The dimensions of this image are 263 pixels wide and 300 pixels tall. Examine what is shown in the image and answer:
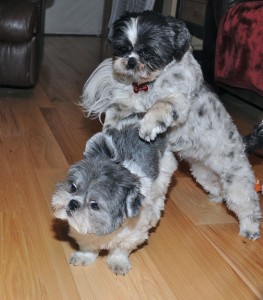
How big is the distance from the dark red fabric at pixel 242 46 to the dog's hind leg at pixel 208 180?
861 millimetres

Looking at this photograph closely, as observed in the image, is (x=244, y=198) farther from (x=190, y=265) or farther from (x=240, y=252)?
(x=190, y=265)

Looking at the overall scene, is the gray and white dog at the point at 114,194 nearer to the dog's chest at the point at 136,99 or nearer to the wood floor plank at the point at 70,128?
the dog's chest at the point at 136,99

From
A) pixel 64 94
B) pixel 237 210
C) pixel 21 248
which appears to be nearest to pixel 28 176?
pixel 21 248

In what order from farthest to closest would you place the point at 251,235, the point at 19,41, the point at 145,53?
the point at 19,41
the point at 251,235
the point at 145,53

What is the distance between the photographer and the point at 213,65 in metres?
3.85

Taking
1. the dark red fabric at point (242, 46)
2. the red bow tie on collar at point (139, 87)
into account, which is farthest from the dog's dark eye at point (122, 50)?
the dark red fabric at point (242, 46)

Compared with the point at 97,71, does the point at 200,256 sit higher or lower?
lower

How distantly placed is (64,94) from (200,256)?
2.59 metres

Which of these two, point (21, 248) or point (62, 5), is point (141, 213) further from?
point (62, 5)

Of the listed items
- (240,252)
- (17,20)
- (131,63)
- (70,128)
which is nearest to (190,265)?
(240,252)

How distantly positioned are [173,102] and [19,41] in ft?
7.10

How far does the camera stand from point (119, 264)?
1.99m

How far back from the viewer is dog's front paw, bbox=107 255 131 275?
6.49 feet

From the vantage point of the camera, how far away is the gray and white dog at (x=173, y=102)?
6.93 feet
